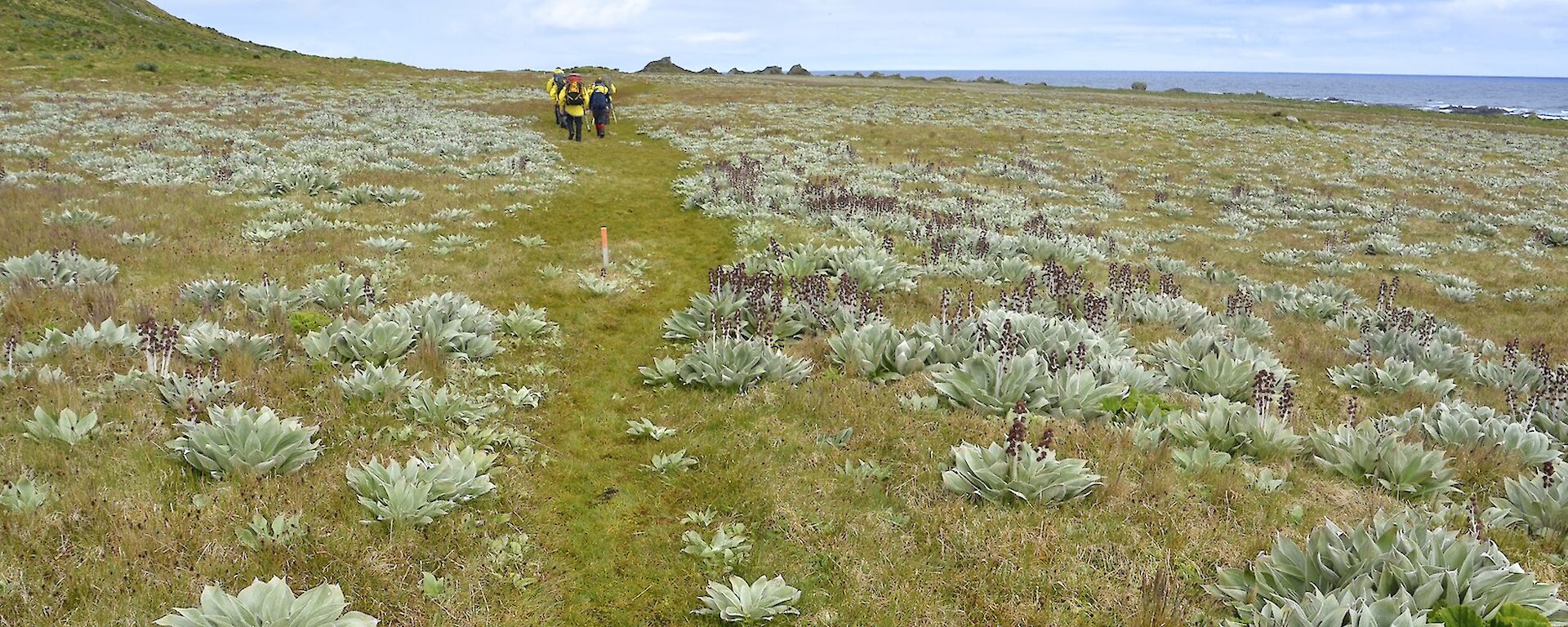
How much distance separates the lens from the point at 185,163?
19125 millimetres

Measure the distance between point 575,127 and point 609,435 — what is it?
25718mm

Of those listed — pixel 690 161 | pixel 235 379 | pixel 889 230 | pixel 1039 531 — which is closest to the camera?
pixel 1039 531

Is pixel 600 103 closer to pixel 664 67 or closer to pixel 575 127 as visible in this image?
pixel 575 127

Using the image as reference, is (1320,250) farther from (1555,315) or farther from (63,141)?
(63,141)

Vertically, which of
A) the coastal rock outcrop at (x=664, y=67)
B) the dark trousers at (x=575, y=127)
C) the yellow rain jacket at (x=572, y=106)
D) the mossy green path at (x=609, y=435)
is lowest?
the mossy green path at (x=609, y=435)

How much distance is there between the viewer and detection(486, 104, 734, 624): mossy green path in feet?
16.5

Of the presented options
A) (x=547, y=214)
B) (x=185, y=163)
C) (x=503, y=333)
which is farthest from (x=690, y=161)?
(x=503, y=333)

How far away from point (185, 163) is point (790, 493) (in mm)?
21199

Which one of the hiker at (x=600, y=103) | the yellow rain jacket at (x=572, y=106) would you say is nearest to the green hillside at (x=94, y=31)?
the yellow rain jacket at (x=572, y=106)

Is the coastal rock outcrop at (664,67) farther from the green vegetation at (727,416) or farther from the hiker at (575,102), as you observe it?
the green vegetation at (727,416)

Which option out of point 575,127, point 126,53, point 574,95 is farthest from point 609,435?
point 126,53

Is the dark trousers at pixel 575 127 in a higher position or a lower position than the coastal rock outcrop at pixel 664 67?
lower

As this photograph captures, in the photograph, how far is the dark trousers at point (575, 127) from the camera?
29594mm

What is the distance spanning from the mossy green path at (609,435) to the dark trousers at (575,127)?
13.9 m
